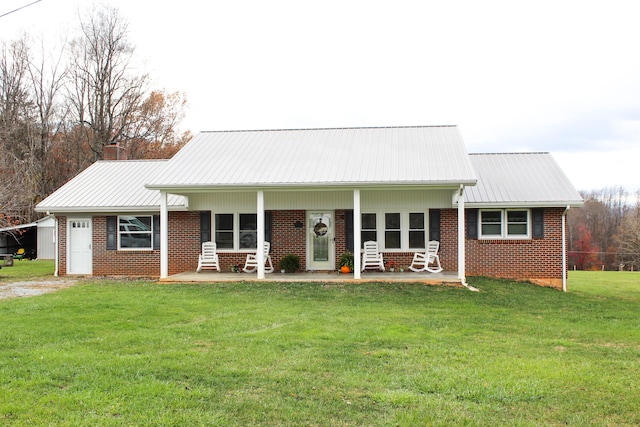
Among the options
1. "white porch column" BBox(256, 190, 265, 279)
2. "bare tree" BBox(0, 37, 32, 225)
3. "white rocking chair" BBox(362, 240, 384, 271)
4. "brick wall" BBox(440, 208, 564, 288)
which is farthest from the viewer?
"bare tree" BBox(0, 37, 32, 225)

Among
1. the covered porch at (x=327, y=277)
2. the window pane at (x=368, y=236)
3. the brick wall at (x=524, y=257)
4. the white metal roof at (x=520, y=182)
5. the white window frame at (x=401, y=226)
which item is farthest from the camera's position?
the window pane at (x=368, y=236)

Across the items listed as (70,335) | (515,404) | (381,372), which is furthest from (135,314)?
(515,404)

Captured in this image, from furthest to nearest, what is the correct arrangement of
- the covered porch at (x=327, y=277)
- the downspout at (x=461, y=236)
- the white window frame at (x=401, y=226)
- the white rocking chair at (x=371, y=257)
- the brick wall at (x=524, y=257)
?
the white window frame at (x=401, y=226), the brick wall at (x=524, y=257), the white rocking chair at (x=371, y=257), the covered porch at (x=327, y=277), the downspout at (x=461, y=236)

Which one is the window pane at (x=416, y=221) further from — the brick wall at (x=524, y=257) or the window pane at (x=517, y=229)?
the window pane at (x=517, y=229)

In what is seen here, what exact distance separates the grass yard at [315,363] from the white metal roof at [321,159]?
3987 mm

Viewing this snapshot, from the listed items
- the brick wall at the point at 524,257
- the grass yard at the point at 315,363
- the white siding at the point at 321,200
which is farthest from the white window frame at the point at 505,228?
the grass yard at the point at 315,363

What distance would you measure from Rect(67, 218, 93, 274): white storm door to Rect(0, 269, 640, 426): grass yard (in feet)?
22.7

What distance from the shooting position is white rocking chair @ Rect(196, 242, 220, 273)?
666 inches

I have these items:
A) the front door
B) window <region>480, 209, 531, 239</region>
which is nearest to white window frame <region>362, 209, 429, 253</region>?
the front door

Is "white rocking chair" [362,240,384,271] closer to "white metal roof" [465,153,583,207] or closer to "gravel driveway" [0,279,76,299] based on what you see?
"white metal roof" [465,153,583,207]

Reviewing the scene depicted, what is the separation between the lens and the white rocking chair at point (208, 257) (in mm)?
16922

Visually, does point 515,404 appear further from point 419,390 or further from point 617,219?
point 617,219

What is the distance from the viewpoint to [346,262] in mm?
16219

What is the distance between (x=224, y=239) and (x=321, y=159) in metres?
3.94
